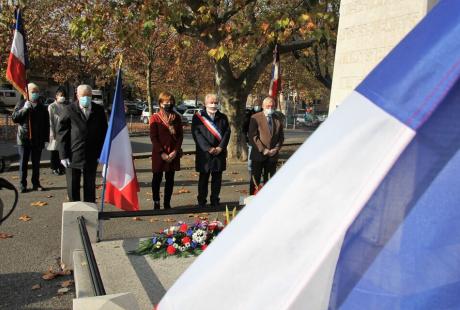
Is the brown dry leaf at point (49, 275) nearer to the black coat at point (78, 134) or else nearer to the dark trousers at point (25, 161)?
the black coat at point (78, 134)

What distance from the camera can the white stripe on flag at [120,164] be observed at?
20.4 ft

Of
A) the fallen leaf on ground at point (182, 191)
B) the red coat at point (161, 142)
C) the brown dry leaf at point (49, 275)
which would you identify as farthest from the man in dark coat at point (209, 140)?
the brown dry leaf at point (49, 275)

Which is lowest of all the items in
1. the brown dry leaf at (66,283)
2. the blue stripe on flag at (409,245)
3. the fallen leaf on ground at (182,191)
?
the fallen leaf on ground at (182,191)

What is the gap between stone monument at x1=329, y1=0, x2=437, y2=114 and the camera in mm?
3756

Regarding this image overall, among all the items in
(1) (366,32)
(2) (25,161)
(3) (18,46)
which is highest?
(3) (18,46)

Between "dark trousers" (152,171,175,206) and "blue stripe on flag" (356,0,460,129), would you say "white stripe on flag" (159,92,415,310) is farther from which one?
"dark trousers" (152,171,175,206)

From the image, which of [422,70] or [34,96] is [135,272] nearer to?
[422,70]

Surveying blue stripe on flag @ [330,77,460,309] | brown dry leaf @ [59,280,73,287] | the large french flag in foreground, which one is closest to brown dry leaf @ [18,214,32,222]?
brown dry leaf @ [59,280,73,287]

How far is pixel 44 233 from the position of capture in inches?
255

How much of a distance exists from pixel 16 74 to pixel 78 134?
8.43 ft

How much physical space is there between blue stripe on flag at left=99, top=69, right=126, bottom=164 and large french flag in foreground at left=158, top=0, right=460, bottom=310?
16.8 ft

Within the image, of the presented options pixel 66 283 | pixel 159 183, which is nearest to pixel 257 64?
pixel 159 183

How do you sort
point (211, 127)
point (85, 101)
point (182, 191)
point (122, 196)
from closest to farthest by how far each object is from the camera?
point (122, 196) < point (85, 101) < point (211, 127) < point (182, 191)

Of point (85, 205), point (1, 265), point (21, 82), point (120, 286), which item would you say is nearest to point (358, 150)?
point (120, 286)
